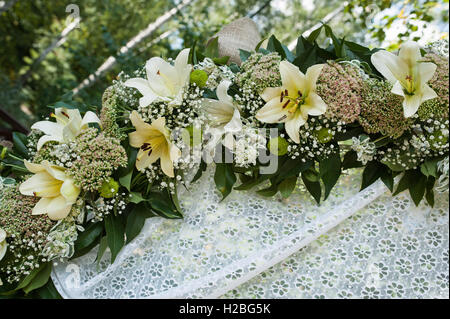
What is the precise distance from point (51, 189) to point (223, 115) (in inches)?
18.4

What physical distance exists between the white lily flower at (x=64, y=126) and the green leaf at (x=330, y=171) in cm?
60

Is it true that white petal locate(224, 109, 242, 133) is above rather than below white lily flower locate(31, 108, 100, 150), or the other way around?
below

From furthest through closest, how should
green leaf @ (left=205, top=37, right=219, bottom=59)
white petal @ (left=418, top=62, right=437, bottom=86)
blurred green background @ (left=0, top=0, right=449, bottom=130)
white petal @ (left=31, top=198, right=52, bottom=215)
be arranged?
blurred green background @ (left=0, top=0, right=449, bottom=130) → green leaf @ (left=205, top=37, right=219, bottom=59) → white petal @ (left=31, top=198, right=52, bottom=215) → white petal @ (left=418, top=62, right=437, bottom=86)

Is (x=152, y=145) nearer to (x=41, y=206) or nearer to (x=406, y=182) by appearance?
(x=41, y=206)

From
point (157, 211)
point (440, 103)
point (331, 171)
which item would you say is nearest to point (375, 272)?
point (331, 171)

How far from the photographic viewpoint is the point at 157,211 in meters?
1.05

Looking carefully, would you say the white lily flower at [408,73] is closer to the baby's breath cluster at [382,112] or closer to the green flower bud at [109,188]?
the baby's breath cluster at [382,112]

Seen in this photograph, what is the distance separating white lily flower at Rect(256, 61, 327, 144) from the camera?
35.9 inches

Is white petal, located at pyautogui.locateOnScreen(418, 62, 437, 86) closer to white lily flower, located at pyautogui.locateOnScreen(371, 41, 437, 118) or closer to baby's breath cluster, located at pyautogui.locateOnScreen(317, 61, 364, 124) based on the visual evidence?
white lily flower, located at pyautogui.locateOnScreen(371, 41, 437, 118)

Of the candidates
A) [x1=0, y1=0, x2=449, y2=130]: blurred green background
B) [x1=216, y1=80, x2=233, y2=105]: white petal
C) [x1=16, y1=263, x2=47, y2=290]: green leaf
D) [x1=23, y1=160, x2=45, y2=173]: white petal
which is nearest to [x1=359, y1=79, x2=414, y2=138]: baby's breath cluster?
[x1=216, y1=80, x2=233, y2=105]: white petal

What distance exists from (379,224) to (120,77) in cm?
81

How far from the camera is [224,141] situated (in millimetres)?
968

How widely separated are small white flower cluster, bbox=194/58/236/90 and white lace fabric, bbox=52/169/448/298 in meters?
0.25
